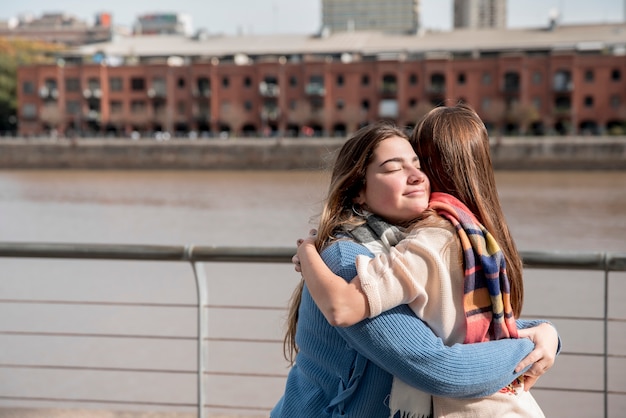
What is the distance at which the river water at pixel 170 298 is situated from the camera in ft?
20.9

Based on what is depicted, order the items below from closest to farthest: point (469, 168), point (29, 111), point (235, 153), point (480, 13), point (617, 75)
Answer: point (469, 168) < point (235, 153) < point (617, 75) < point (29, 111) < point (480, 13)

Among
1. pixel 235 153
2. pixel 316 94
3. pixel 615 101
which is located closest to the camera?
pixel 235 153

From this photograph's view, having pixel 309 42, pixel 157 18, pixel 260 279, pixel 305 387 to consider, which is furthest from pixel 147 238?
pixel 157 18

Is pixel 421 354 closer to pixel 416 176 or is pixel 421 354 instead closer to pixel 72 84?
pixel 416 176

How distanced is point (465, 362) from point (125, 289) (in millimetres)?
8912

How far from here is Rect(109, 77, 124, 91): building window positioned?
57719 millimetres

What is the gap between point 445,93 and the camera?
175 ft

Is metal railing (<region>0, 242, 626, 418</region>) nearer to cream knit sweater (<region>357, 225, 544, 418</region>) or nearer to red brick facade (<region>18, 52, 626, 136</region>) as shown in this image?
cream knit sweater (<region>357, 225, 544, 418</region>)

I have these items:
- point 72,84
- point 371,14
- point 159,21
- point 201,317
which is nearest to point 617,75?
point 72,84

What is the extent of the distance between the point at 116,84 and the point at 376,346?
193ft

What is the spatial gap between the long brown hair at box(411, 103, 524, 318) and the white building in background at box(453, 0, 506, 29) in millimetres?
168328

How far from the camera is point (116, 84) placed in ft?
190

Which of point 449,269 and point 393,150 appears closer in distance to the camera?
point 449,269

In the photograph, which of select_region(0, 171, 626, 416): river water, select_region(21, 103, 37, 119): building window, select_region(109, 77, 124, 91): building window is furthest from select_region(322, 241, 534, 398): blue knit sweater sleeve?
select_region(21, 103, 37, 119): building window
